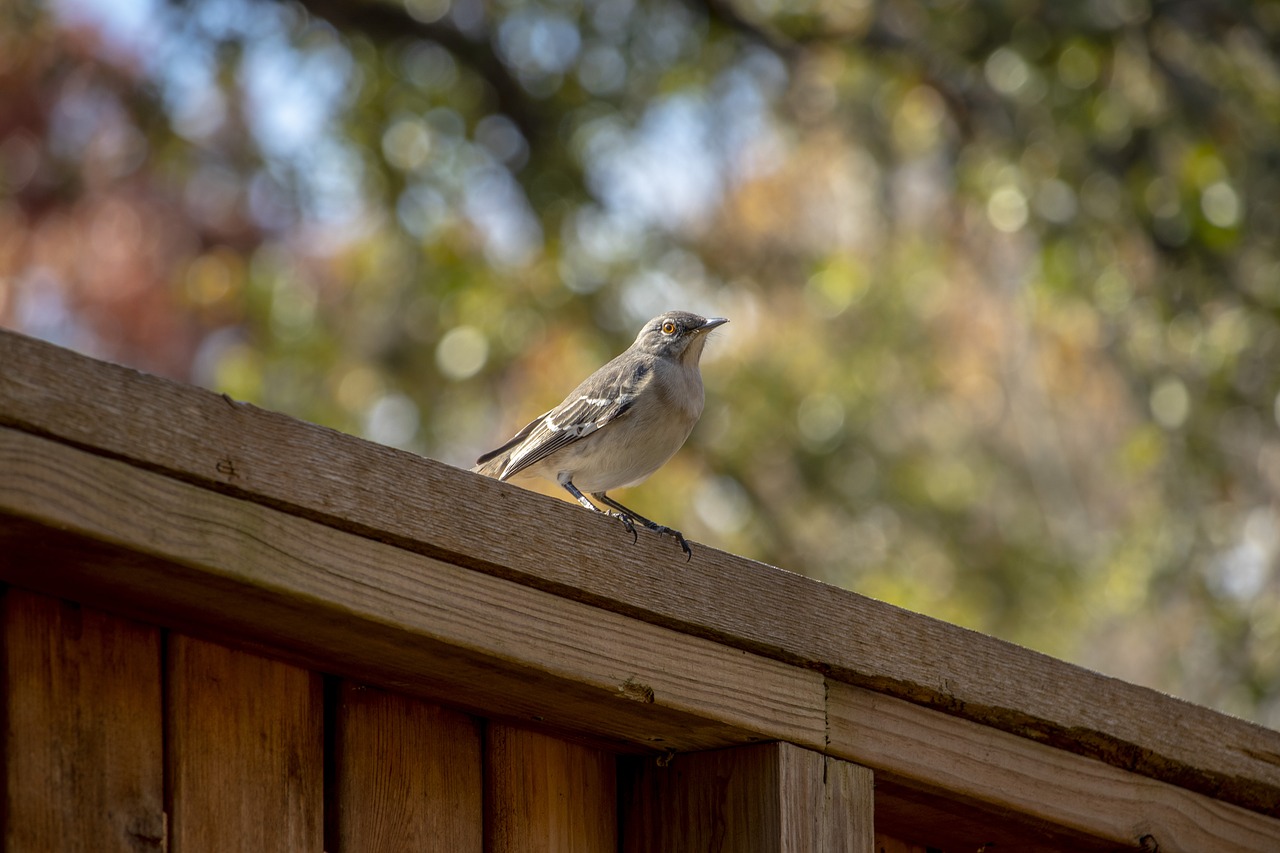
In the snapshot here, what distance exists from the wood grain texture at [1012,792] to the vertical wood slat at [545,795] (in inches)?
18.3

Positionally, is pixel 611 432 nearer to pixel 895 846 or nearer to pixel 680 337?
pixel 680 337

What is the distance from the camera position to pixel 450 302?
13.0 metres

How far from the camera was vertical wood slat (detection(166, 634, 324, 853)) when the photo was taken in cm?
255

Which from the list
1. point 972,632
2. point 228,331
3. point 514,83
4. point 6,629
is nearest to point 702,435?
point 514,83

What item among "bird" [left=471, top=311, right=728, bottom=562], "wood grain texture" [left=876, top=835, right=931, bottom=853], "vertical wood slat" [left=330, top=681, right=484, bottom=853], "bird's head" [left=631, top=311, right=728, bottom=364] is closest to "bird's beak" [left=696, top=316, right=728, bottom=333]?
"bird's head" [left=631, top=311, right=728, bottom=364]

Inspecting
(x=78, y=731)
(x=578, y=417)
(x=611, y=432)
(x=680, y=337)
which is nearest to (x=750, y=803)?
(x=78, y=731)

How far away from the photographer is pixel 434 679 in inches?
110

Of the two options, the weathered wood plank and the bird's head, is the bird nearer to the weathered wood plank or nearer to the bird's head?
the bird's head

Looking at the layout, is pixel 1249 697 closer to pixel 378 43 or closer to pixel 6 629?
pixel 378 43

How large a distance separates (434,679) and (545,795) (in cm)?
39

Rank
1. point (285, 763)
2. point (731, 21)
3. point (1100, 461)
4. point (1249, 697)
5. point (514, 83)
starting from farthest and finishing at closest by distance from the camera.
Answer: point (1100, 461), point (514, 83), point (731, 21), point (1249, 697), point (285, 763)

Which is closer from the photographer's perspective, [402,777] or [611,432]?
[402,777]

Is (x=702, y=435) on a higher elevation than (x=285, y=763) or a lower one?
higher

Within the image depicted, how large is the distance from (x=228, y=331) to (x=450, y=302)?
6.97 meters
